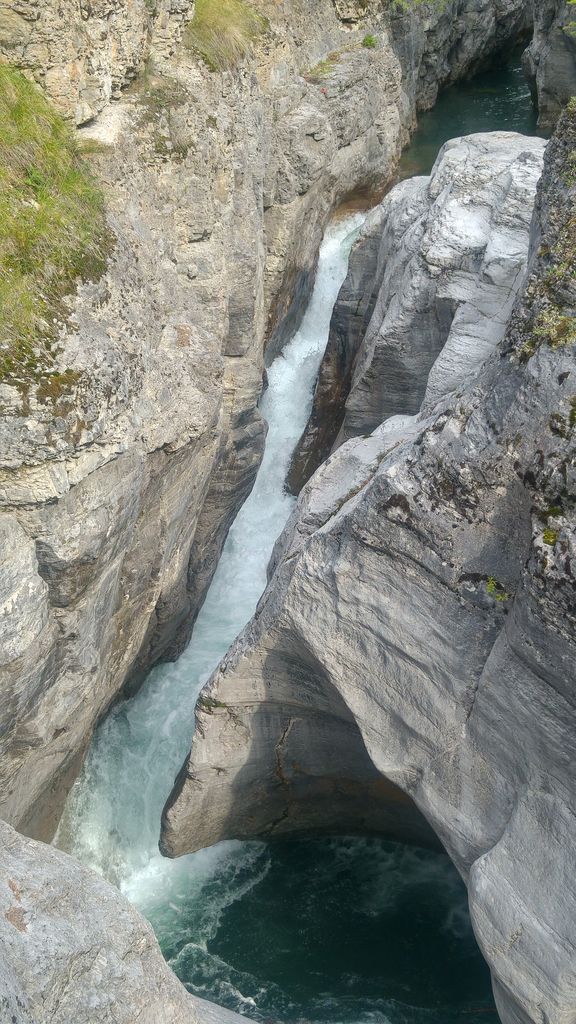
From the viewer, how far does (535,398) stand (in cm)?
645

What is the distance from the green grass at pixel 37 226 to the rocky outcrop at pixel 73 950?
477 cm

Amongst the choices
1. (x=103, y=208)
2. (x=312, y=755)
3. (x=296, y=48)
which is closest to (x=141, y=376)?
(x=103, y=208)

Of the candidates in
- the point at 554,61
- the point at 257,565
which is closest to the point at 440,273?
the point at 257,565

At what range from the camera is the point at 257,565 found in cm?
1566

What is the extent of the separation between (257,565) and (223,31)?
9.58 m

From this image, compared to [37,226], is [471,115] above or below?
above

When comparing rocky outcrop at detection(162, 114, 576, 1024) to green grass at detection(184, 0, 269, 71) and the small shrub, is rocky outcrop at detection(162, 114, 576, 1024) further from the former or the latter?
green grass at detection(184, 0, 269, 71)

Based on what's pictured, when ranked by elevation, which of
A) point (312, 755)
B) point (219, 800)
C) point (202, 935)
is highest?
point (312, 755)

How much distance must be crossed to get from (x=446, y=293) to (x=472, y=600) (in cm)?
583

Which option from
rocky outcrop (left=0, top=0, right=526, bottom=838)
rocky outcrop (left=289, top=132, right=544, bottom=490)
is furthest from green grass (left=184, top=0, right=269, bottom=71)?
rocky outcrop (left=289, top=132, right=544, bottom=490)

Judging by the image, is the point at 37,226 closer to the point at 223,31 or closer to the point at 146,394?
the point at 146,394

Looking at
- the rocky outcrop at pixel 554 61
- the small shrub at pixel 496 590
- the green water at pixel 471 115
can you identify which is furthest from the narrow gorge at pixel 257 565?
the rocky outcrop at pixel 554 61

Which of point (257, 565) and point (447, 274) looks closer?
point (447, 274)

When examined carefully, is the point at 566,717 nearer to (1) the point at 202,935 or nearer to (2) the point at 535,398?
(2) the point at 535,398
